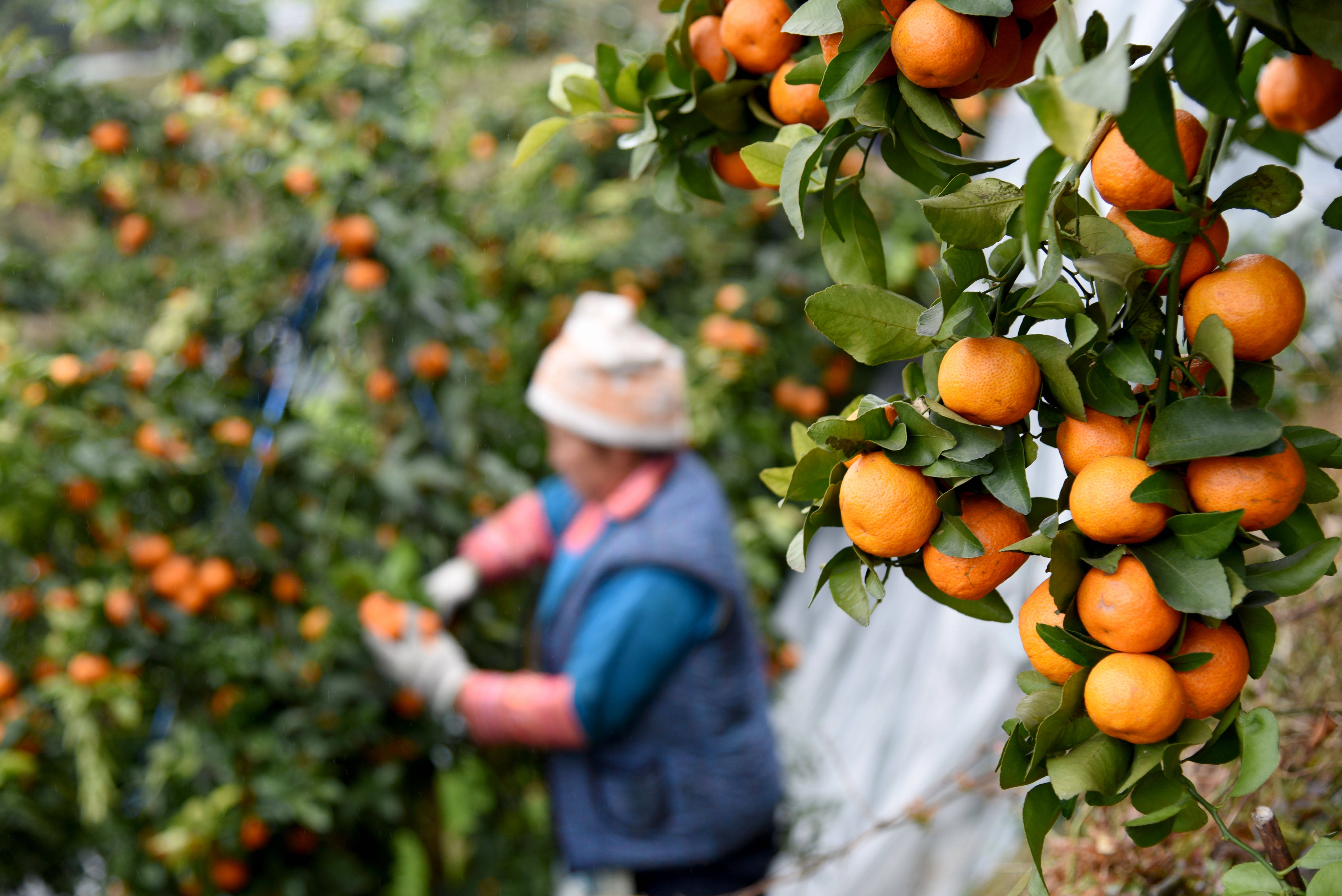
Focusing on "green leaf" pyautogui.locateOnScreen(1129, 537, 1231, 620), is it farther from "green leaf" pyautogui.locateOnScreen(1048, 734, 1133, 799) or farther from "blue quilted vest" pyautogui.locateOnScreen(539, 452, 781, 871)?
"blue quilted vest" pyautogui.locateOnScreen(539, 452, 781, 871)

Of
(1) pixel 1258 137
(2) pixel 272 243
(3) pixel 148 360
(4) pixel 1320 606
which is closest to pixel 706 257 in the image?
(2) pixel 272 243

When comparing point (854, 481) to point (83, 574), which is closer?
point (854, 481)

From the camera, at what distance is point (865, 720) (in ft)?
7.06

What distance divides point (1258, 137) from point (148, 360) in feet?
4.86

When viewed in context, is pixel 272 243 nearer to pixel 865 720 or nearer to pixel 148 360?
pixel 148 360

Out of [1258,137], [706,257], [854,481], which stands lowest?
[706,257]

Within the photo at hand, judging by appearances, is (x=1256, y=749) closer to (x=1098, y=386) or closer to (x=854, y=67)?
(x=1098, y=386)

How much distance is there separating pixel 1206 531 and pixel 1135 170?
0.16 meters

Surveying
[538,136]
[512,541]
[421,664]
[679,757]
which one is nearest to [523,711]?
[421,664]

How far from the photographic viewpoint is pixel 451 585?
1.71 meters

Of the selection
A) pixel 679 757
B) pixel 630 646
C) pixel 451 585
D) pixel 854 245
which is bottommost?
pixel 679 757

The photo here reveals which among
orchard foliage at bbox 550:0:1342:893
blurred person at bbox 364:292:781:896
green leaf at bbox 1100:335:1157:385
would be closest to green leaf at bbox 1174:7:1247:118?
orchard foliage at bbox 550:0:1342:893

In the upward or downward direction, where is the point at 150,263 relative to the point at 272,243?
downward

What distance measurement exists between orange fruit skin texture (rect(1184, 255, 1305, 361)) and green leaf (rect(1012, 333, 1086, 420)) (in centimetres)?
5
